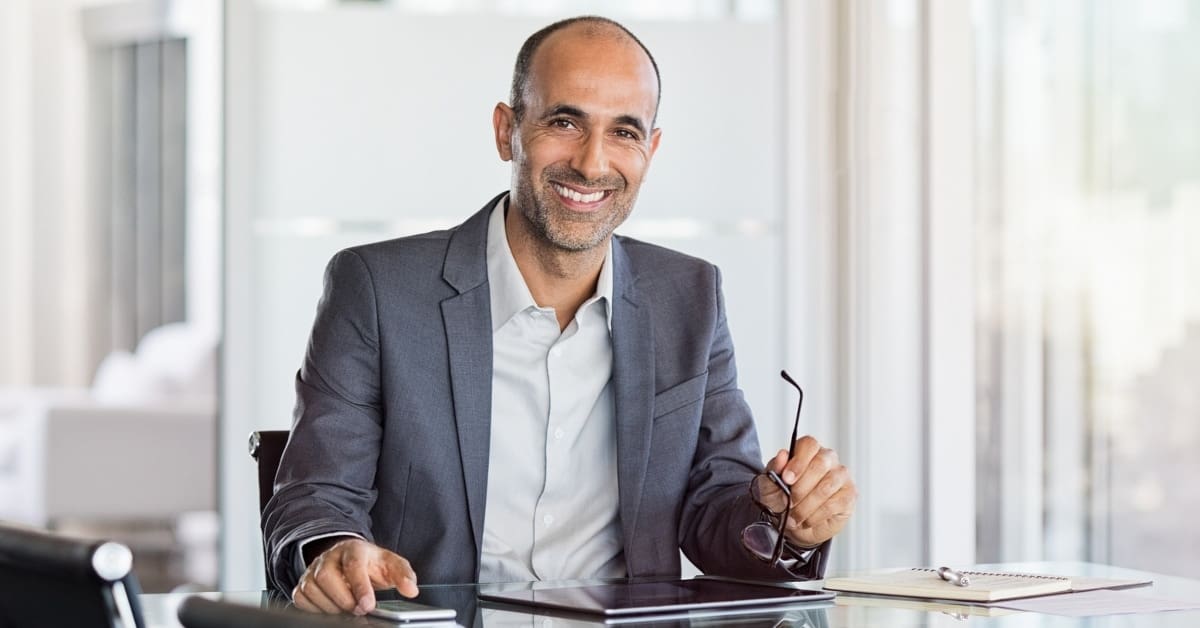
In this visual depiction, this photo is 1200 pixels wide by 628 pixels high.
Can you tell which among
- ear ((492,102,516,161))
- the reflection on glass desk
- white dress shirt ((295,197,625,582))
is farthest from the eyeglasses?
ear ((492,102,516,161))

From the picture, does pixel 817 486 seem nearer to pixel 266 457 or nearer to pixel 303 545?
pixel 303 545

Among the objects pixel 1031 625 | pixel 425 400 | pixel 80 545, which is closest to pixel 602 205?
pixel 425 400

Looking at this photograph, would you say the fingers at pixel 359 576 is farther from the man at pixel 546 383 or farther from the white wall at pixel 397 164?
the white wall at pixel 397 164

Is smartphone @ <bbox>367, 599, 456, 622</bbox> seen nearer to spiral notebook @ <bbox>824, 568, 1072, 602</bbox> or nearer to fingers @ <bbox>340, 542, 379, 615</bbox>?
fingers @ <bbox>340, 542, 379, 615</bbox>

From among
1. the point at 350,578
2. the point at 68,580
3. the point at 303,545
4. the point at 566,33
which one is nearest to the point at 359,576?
the point at 350,578

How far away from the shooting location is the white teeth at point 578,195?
84.5 inches

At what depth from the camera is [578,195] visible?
2148 mm

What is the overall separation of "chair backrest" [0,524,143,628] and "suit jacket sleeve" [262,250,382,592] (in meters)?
0.63

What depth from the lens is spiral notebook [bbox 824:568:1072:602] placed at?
1584mm

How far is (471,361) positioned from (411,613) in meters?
0.65

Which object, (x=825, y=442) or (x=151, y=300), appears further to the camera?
(x=151, y=300)

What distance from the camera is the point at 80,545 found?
1.03m

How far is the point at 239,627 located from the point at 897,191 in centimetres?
318

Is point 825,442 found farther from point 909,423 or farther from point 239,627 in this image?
point 239,627
